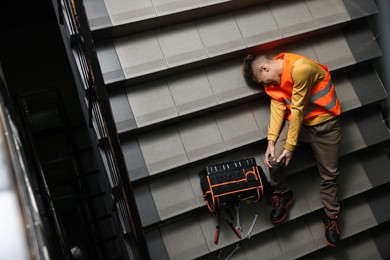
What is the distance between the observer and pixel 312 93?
4227mm

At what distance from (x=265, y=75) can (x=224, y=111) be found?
0.50 metres

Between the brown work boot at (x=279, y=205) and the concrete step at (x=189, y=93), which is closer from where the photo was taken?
the concrete step at (x=189, y=93)

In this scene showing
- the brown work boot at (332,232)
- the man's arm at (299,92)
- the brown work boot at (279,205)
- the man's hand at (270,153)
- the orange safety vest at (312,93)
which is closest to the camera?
the man's arm at (299,92)

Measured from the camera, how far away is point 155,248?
411 centimetres

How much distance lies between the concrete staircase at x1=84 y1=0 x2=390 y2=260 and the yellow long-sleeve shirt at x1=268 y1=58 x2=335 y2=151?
190 millimetres

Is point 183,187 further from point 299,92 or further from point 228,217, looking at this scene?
point 299,92

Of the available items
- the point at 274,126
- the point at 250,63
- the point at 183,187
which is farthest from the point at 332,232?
the point at 250,63

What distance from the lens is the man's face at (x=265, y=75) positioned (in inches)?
164

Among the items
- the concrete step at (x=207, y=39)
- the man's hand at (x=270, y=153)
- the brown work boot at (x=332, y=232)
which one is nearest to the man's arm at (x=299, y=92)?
the man's hand at (x=270, y=153)

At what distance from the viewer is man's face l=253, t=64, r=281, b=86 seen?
4164mm

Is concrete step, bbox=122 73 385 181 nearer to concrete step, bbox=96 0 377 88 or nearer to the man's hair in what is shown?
the man's hair

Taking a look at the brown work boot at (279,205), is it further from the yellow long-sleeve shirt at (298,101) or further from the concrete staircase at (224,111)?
the yellow long-sleeve shirt at (298,101)

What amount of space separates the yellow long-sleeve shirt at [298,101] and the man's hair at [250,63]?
11.3 inches

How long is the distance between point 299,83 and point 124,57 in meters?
1.45
